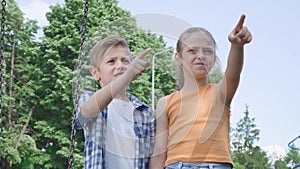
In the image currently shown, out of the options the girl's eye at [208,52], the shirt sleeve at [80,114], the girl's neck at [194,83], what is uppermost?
the girl's eye at [208,52]

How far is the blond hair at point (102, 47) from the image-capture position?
1041mm

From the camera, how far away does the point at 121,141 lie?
1002 mm

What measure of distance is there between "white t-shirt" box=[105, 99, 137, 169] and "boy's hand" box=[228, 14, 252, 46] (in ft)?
0.98

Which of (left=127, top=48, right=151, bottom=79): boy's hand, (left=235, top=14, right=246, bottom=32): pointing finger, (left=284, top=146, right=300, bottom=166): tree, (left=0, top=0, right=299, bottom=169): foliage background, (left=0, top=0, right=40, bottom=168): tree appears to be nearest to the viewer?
(left=235, top=14, right=246, bottom=32): pointing finger

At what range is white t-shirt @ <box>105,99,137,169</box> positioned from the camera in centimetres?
100

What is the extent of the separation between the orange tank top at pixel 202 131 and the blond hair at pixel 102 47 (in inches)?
7.5

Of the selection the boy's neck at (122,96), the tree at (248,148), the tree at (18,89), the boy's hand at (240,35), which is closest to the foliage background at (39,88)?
the tree at (18,89)

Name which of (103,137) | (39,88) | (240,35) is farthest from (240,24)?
(39,88)

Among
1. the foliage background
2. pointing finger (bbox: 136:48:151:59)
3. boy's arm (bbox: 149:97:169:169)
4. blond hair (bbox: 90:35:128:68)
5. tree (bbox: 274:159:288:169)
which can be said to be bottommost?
boy's arm (bbox: 149:97:169:169)

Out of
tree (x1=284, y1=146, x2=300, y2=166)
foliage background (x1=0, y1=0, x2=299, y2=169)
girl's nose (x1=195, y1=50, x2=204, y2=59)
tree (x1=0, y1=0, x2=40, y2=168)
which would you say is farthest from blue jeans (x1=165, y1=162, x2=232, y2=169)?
tree (x1=284, y1=146, x2=300, y2=166)

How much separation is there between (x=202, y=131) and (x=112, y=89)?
0.19m

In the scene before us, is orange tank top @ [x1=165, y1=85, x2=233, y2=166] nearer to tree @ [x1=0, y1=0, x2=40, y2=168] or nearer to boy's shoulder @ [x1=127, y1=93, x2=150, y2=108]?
boy's shoulder @ [x1=127, y1=93, x2=150, y2=108]

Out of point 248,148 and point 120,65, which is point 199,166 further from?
point 248,148

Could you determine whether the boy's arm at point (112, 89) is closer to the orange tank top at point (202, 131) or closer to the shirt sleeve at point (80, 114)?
the shirt sleeve at point (80, 114)
